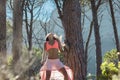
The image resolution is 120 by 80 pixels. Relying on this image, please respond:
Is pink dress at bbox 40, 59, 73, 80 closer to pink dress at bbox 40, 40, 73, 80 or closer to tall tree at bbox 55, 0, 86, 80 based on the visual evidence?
pink dress at bbox 40, 40, 73, 80

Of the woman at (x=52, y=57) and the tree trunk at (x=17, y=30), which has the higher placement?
the tree trunk at (x=17, y=30)

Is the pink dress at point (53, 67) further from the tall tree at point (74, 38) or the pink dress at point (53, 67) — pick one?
the tall tree at point (74, 38)

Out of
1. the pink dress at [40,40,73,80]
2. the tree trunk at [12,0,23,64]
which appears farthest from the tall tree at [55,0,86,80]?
the tree trunk at [12,0,23,64]

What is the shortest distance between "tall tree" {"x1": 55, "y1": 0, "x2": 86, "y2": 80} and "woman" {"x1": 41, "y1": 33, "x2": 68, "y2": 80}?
243 centimetres

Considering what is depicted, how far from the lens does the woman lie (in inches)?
288

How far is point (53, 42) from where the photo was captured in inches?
298

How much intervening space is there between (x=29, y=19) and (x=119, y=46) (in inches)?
487

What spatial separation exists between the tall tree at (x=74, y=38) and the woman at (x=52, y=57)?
95.8 inches

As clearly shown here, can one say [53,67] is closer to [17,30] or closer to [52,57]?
[52,57]

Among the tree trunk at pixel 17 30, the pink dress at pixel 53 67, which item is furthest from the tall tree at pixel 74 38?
the tree trunk at pixel 17 30

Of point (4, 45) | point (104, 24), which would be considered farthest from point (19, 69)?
point (104, 24)

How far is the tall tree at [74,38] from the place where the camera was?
394 inches

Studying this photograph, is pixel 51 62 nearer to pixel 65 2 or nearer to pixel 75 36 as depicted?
pixel 75 36

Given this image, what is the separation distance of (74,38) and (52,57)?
2.71m
